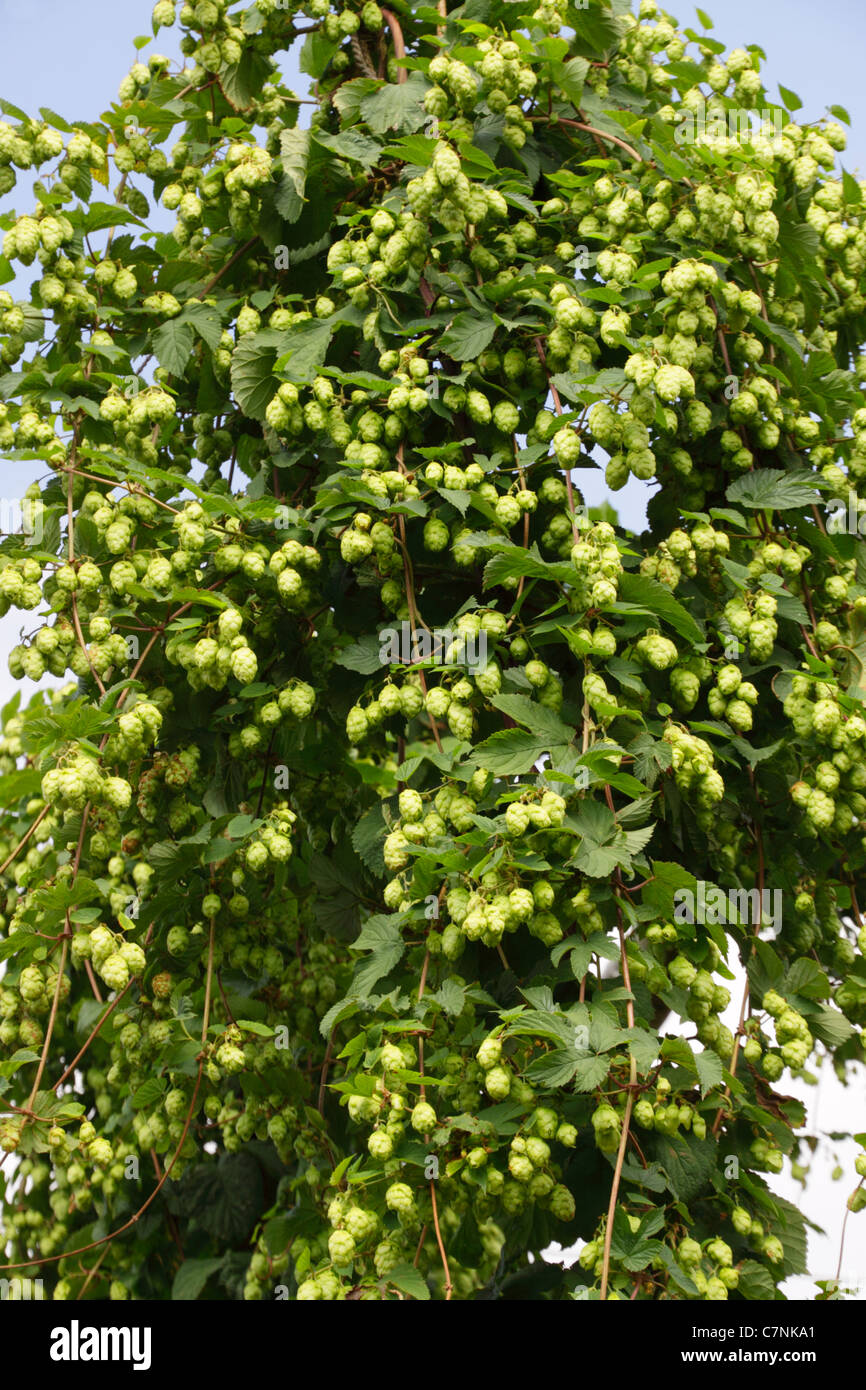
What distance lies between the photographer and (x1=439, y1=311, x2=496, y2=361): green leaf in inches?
115

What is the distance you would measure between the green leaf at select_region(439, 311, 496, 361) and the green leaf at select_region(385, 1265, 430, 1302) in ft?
5.81

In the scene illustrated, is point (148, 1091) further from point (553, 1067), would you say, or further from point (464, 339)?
point (464, 339)

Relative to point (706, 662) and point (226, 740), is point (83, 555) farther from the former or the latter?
point (706, 662)

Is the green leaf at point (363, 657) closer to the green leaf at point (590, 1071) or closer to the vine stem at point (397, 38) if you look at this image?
the green leaf at point (590, 1071)

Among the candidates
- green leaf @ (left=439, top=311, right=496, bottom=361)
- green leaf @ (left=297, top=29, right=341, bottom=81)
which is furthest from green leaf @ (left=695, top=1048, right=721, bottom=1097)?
green leaf @ (left=297, top=29, right=341, bottom=81)

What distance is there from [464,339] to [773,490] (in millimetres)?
766

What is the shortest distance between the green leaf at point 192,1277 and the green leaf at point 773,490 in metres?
2.48

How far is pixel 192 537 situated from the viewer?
2838mm

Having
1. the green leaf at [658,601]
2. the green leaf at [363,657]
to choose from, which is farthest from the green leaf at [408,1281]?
the green leaf at [658,601]

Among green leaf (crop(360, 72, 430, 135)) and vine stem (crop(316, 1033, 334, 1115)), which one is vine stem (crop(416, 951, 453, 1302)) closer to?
vine stem (crop(316, 1033, 334, 1115))

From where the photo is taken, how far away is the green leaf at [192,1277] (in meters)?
3.76

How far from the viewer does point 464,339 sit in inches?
115
